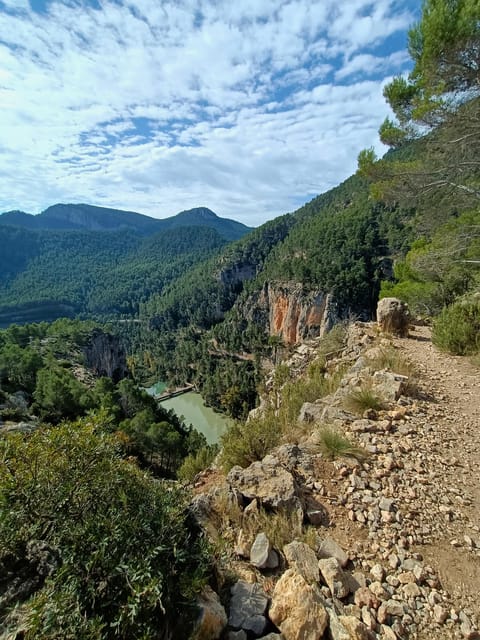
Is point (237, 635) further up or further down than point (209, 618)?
further down

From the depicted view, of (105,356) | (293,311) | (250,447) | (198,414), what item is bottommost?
(198,414)

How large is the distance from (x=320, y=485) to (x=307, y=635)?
1.29 metres

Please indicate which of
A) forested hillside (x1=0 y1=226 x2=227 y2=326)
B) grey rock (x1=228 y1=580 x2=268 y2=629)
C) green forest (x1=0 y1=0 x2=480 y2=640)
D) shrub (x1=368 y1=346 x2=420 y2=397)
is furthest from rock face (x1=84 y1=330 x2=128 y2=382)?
forested hillside (x1=0 y1=226 x2=227 y2=326)

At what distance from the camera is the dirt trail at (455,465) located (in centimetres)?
205

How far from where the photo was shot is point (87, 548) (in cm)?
150

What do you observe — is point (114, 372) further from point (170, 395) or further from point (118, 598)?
point (118, 598)

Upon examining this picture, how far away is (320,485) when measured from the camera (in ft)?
9.20

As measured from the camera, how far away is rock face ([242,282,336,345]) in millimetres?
45719

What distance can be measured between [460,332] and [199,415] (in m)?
38.5

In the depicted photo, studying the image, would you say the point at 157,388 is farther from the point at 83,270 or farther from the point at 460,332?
the point at 83,270

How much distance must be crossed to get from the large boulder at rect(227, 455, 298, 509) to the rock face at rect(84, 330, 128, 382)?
42.7 metres

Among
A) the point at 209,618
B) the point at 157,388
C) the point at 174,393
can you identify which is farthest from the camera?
the point at 157,388

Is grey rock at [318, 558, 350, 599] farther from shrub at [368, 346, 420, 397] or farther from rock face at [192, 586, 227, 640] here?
shrub at [368, 346, 420, 397]

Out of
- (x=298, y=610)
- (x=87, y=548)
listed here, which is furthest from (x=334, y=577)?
(x=87, y=548)
